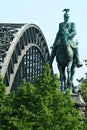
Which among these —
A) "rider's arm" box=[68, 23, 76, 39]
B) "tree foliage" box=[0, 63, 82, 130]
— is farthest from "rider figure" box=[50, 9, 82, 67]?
"tree foliage" box=[0, 63, 82, 130]

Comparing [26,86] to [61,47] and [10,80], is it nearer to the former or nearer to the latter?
[61,47]

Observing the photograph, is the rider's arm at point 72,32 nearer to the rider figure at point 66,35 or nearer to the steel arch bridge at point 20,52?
the rider figure at point 66,35

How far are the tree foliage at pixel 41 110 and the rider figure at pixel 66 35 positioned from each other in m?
3.52

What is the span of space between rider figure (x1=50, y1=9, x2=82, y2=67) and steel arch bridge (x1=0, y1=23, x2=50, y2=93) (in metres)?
47.4

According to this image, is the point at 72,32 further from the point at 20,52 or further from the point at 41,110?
the point at 20,52

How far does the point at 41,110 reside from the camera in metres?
36.8

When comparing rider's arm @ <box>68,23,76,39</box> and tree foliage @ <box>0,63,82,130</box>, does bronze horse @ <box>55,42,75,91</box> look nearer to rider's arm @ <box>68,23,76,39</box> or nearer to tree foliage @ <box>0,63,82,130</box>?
rider's arm @ <box>68,23,76,39</box>

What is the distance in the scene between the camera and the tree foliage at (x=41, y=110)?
36625 millimetres

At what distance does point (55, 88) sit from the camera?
38281 millimetres

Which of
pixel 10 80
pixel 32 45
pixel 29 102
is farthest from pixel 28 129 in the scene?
pixel 32 45

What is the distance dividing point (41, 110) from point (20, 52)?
2254 inches

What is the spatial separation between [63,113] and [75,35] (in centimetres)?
545

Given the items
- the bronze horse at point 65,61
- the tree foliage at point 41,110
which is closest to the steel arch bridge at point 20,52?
the tree foliage at point 41,110

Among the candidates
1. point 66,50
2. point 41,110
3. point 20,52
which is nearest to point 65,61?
point 66,50
